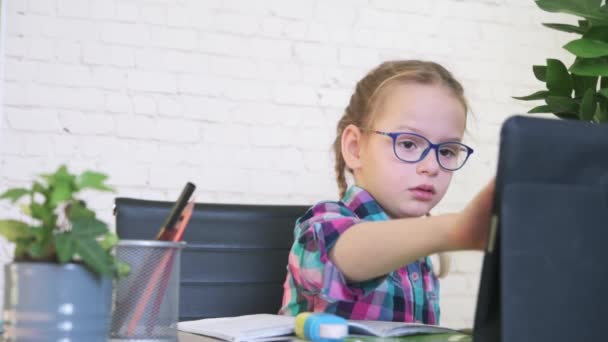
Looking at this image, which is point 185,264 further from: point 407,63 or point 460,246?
point 460,246

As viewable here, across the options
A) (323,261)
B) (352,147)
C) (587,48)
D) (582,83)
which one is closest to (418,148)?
(352,147)

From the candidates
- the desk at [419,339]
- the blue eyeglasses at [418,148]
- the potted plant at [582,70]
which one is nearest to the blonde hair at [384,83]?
the blue eyeglasses at [418,148]

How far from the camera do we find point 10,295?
78 centimetres

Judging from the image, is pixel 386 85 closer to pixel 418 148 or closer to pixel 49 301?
pixel 418 148

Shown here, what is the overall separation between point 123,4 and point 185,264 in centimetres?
155

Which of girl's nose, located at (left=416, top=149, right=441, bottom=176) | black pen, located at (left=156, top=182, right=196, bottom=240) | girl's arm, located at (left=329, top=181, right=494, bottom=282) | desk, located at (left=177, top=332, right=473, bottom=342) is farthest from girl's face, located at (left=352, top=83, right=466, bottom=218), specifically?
black pen, located at (left=156, top=182, right=196, bottom=240)

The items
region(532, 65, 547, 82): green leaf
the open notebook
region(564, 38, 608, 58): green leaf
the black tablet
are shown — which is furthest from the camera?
region(532, 65, 547, 82): green leaf

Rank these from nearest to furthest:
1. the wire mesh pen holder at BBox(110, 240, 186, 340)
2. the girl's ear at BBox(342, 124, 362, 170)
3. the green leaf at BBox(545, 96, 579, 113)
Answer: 1. the wire mesh pen holder at BBox(110, 240, 186, 340)
2. the girl's ear at BBox(342, 124, 362, 170)
3. the green leaf at BBox(545, 96, 579, 113)

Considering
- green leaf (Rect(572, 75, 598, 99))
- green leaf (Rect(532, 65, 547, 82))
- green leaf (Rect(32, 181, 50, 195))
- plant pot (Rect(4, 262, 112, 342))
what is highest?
green leaf (Rect(532, 65, 547, 82))

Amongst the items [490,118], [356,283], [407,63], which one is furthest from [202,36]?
[356,283]

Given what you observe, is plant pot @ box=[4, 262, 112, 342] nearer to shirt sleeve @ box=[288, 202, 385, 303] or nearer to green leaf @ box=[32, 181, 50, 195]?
green leaf @ box=[32, 181, 50, 195]

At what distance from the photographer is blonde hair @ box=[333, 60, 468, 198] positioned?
1494 millimetres

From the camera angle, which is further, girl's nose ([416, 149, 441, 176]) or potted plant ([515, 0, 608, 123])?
potted plant ([515, 0, 608, 123])

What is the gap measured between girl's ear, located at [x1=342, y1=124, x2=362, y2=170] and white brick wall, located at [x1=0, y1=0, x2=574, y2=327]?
1.40 m
